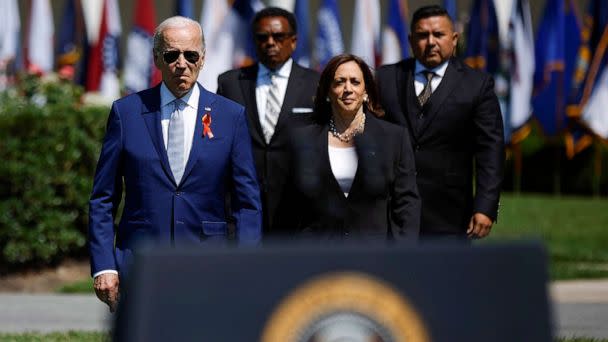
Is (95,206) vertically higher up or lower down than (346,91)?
lower down

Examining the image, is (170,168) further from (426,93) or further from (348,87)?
(426,93)

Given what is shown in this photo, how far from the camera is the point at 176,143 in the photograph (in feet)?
17.2

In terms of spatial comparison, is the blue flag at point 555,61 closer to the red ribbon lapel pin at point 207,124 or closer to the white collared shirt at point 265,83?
the white collared shirt at point 265,83

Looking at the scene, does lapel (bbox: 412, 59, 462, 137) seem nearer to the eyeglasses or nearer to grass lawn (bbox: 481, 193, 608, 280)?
the eyeglasses

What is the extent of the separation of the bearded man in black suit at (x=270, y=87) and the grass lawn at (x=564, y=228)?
212 inches

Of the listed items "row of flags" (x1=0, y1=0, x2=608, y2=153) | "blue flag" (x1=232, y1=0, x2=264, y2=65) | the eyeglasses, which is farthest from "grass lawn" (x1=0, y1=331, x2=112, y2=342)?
"row of flags" (x1=0, y1=0, x2=608, y2=153)

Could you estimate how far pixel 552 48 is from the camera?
17188mm

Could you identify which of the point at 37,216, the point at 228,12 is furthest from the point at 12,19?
the point at 37,216

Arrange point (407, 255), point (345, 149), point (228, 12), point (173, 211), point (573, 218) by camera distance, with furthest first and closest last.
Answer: point (573, 218), point (228, 12), point (345, 149), point (173, 211), point (407, 255)

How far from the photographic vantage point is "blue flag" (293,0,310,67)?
14.2m

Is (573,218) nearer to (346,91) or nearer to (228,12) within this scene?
(228,12)

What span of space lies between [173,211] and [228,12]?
10.2 meters

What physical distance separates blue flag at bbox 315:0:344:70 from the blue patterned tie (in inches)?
435

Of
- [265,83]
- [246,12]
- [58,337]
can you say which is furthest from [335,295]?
[246,12]
